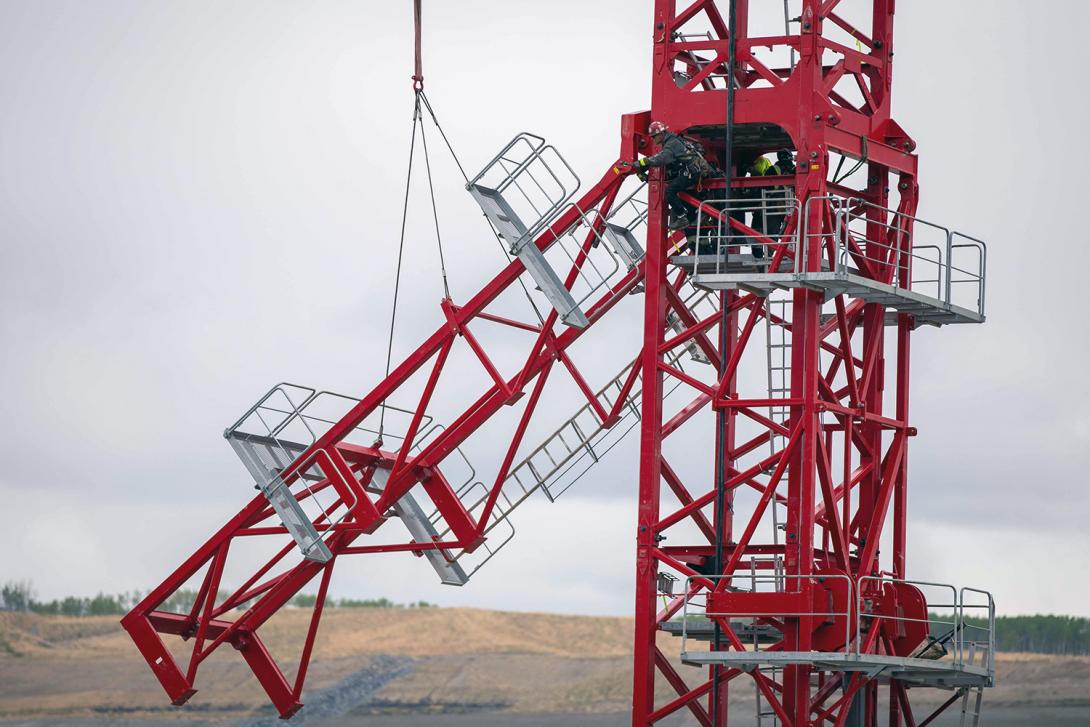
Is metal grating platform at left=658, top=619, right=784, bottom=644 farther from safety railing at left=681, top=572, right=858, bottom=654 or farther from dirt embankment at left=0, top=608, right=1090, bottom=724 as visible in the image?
dirt embankment at left=0, top=608, right=1090, bottom=724

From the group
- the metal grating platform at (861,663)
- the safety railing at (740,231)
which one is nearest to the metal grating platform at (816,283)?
the safety railing at (740,231)

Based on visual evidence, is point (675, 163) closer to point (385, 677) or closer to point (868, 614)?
point (868, 614)

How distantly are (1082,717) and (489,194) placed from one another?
3053cm

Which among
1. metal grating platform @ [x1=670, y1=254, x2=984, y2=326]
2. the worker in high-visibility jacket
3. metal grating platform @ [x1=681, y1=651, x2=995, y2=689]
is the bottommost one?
metal grating platform @ [x1=681, y1=651, x2=995, y2=689]

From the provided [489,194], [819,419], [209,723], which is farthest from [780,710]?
[209,723]

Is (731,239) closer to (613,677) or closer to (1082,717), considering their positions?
(1082,717)

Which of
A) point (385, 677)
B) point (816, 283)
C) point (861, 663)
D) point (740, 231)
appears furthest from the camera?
point (385, 677)

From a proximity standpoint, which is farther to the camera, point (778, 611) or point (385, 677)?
point (385, 677)

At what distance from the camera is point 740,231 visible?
32.3 meters

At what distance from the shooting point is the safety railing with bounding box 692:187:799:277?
31.5 m

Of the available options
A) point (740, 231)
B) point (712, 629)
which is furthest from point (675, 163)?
point (712, 629)

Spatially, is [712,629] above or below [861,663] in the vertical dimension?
above

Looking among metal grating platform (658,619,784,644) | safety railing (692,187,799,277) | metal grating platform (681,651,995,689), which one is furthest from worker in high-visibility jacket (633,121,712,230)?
metal grating platform (681,651,995,689)

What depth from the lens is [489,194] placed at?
33.3 m
